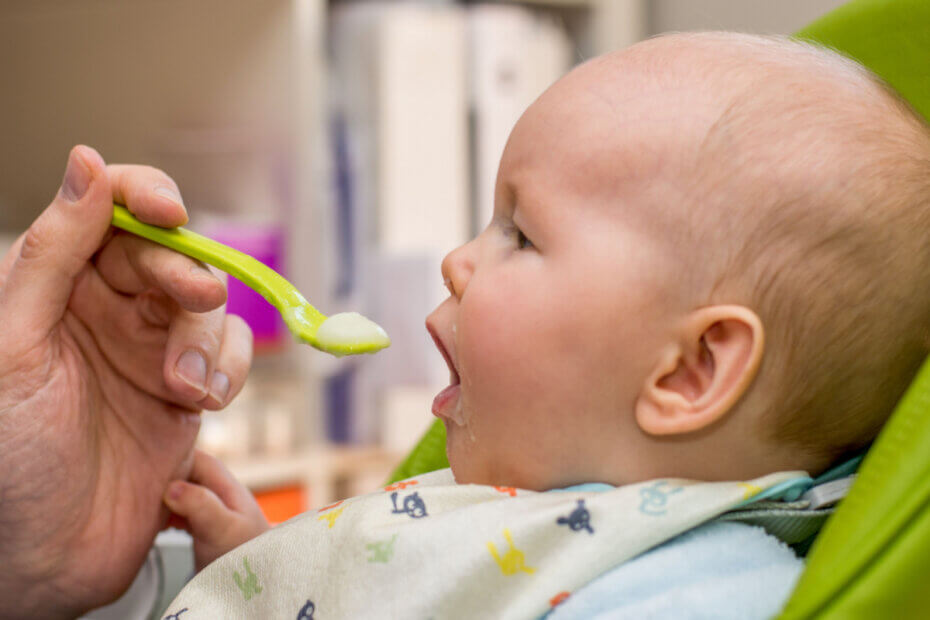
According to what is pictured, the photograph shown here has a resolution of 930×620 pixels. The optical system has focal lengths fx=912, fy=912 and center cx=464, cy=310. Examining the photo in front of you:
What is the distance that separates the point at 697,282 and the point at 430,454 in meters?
0.35

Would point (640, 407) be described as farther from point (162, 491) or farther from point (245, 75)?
point (245, 75)

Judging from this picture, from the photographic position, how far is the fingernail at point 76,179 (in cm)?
63

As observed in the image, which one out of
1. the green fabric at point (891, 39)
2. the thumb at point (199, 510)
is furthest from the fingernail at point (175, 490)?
the green fabric at point (891, 39)

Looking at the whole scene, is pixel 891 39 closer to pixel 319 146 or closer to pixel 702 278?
pixel 702 278

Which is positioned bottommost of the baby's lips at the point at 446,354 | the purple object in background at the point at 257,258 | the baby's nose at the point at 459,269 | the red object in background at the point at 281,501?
the red object in background at the point at 281,501

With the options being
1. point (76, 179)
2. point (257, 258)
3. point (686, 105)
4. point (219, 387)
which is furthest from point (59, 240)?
point (257, 258)

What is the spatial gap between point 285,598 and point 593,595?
20 cm

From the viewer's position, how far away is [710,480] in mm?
521

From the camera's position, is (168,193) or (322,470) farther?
(322,470)

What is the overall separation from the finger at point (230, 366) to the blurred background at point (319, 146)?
1051 mm

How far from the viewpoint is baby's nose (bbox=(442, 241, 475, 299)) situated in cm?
58

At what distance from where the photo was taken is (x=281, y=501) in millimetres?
1791

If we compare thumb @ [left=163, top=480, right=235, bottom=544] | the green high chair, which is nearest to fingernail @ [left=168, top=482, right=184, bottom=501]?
thumb @ [left=163, top=480, right=235, bottom=544]

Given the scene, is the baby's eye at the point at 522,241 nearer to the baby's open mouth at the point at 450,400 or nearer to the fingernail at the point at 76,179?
the baby's open mouth at the point at 450,400
